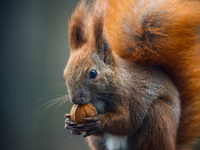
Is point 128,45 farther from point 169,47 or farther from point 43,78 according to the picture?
point 43,78

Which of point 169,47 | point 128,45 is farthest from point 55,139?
point 169,47

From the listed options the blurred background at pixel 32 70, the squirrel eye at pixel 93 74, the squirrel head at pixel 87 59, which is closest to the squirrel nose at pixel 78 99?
the squirrel head at pixel 87 59

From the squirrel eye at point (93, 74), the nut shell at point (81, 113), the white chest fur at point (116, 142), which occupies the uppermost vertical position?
the squirrel eye at point (93, 74)

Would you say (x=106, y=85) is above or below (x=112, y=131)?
above

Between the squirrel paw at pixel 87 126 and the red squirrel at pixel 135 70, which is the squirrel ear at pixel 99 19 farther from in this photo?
the squirrel paw at pixel 87 126

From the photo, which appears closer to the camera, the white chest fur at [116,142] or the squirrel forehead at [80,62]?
the squirrel forehead at [80,62]

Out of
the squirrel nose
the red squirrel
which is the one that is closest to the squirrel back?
the red squirrel

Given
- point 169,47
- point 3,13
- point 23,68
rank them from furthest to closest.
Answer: point 23,68
point 3,13
point 169,47
